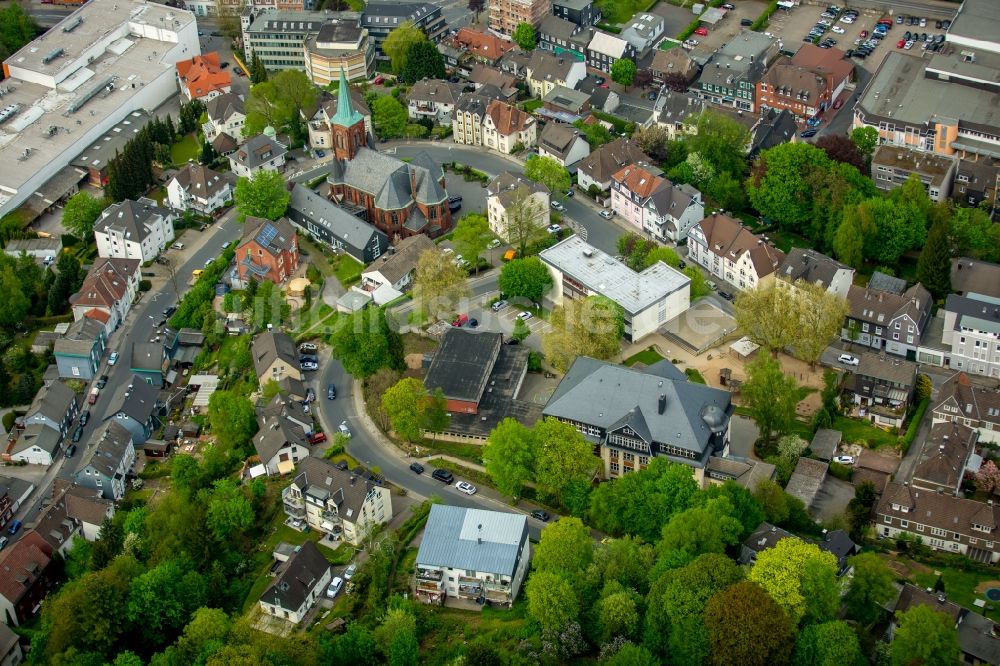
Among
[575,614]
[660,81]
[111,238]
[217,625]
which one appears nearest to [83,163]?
[111,238]

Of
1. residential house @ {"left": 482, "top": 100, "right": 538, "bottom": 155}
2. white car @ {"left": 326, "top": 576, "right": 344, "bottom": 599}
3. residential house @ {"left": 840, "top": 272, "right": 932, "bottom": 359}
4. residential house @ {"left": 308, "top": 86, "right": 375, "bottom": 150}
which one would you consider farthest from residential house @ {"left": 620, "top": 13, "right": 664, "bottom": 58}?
white car @ {"left": 326, "top": 576, "right": 344, "bottom": 599}

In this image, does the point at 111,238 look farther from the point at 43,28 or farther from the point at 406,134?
the point at 43,28

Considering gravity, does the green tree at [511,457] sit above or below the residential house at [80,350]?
above

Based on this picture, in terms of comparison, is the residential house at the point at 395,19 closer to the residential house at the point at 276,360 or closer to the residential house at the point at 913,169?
the residential house at the point at 913,169

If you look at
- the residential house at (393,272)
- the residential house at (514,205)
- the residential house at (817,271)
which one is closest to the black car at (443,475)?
the residential house at (393,272)

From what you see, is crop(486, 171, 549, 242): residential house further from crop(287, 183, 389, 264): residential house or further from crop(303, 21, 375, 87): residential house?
crop(303, 21, 375, 87): residential house

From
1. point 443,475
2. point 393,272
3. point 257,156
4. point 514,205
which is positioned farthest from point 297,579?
point 257,156

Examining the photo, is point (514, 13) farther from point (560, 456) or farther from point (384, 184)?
point (560, 456)

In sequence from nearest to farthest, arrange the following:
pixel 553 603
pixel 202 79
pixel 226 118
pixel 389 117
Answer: pixel 553 603 < pixel 389 117 < pixel 226 118 < pixel 202 79
